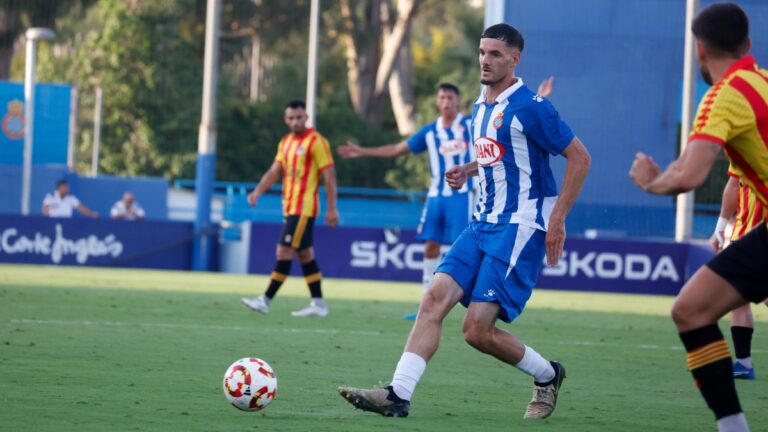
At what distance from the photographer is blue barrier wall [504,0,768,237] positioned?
2181 centimetres

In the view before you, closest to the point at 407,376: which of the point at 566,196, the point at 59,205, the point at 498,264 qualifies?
the point at 498,264

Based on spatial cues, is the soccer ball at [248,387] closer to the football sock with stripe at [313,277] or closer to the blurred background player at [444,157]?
the blurred background player at [444,157]

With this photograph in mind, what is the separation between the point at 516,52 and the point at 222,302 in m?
9.26

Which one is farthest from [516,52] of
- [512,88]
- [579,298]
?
[579,298]

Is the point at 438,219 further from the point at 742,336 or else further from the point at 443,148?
the point at 742,336

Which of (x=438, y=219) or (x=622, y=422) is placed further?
(x=438, y=219)

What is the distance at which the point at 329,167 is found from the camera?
48.3 feet

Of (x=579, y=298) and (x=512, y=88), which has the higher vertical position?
(x=512, y=88)

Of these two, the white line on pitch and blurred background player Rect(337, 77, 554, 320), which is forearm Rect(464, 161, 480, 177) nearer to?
the white line on pitch

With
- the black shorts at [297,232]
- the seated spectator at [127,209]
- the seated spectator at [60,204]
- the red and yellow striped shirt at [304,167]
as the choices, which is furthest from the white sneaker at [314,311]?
the seated spectator at [127,209]

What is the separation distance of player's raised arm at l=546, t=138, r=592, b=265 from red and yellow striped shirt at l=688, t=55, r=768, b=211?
1.59m

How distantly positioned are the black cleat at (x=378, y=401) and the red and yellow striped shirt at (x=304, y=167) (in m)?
7.57

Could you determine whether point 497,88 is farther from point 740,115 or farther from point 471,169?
point 740,115

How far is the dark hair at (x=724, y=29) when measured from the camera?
19.7 ft
